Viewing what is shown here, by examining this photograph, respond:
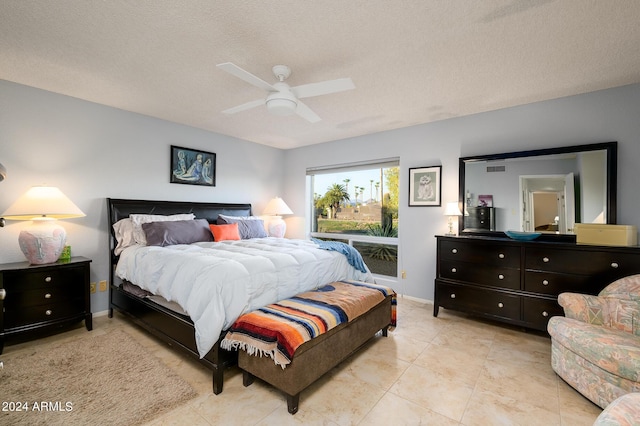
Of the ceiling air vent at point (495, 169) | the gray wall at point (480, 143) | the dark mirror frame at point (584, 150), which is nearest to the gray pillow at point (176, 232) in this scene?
the gray wall at point (480, 143)

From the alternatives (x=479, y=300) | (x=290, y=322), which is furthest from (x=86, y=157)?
(x=479, y=300)

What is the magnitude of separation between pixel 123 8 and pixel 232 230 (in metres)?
2.60

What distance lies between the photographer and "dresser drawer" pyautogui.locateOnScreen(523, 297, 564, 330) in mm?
2727

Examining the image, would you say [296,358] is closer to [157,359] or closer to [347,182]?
[157,359]

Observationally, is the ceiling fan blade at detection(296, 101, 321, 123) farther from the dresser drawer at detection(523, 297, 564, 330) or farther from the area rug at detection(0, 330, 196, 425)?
the dresser drawer at detection(523, 297, 564, 330)

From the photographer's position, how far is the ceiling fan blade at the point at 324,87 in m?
1.99

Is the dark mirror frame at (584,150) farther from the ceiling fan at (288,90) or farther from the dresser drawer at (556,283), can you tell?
the ceiling fan at (288,90)

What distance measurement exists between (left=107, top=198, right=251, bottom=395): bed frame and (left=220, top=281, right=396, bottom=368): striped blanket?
0.58ft

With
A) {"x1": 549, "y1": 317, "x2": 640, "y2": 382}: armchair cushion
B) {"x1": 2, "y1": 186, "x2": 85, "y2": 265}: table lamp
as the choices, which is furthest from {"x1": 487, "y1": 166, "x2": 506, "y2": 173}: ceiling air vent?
{"x1": 2, "y1": 186, "x2": 85, "y2": 265}: table lamp

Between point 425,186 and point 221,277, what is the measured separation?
2993 millimetres

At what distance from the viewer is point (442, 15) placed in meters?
1.83

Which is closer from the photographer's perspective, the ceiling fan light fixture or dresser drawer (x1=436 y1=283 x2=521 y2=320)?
the ceiling fan light fixture

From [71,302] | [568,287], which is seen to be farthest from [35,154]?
[568,287]

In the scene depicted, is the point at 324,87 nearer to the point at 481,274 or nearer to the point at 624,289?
the point at 481,274
